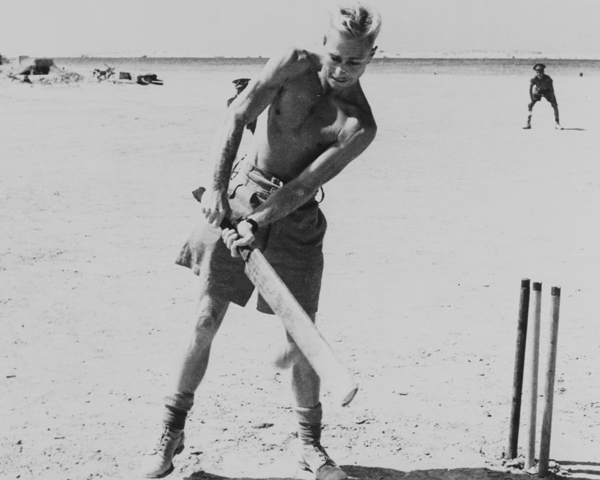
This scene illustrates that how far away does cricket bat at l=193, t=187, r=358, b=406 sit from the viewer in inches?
136

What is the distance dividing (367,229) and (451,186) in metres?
3.19

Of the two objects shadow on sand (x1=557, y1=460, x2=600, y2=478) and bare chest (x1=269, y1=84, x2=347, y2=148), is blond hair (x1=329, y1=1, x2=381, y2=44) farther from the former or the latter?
shadow on sand (x1=557, y1=460, x2=600, y2=478)

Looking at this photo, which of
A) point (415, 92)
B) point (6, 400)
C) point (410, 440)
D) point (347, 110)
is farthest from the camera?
point (415, 92)

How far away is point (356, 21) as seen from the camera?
3857mm

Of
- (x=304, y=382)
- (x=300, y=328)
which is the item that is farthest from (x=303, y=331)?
(x=304, y=382)

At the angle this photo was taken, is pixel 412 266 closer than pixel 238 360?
No

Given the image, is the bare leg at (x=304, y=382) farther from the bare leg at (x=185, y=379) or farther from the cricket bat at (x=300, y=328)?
the cricket bat at (x=300, y=328)

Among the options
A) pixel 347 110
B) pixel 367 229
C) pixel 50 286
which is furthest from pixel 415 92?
pixel 347 110

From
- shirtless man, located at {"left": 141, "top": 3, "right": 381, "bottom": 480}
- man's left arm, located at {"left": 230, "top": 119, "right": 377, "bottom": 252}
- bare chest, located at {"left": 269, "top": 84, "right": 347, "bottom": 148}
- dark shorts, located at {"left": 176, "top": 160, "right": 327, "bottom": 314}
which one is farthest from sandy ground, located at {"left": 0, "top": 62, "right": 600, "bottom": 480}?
bare chest, located at {"left": 269, "top": 84, "right": 347, "bottom": 148}

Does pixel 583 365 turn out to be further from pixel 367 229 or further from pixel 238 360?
pixel 367 229

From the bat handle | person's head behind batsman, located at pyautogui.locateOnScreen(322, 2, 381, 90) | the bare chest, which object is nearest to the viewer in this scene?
person's head behind batsman, located at pyautogui.locateOnScreen(322, 2, 381, 90)

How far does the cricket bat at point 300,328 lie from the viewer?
11.4ft

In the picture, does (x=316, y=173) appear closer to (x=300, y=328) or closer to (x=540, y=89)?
(x=300, y=328)

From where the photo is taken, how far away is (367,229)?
32.1 feet
